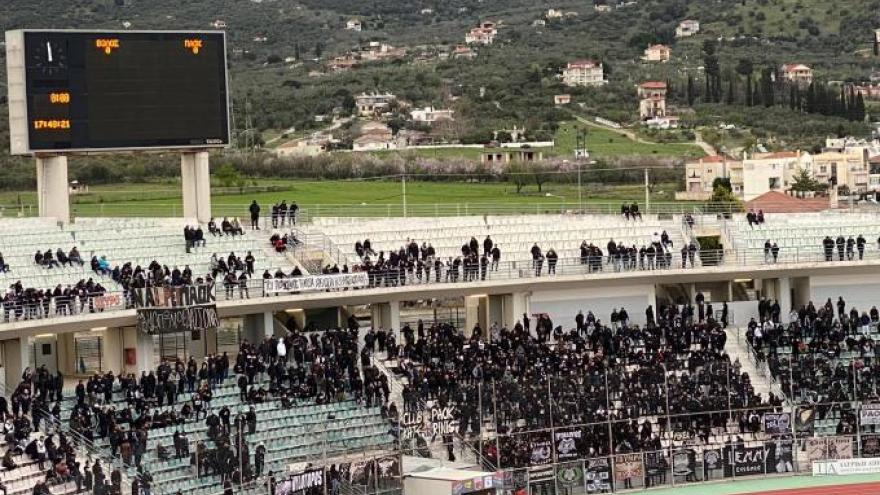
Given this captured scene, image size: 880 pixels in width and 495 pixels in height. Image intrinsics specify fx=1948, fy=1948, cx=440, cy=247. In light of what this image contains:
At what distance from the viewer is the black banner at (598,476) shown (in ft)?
143

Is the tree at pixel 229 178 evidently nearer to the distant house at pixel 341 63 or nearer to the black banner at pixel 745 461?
the black banner at pixel 745 461

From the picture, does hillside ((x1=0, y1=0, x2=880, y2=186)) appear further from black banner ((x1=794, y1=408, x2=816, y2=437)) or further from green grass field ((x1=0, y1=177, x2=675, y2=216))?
black banner ((x1=794, y1=408, x2=816, y2=437))

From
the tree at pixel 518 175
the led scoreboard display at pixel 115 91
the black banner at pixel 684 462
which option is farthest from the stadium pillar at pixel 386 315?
the tree at pixel 518 175

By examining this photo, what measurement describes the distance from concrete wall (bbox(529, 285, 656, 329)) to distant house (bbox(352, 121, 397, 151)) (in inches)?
2499

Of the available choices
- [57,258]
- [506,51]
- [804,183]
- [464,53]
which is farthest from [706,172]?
[464,53]

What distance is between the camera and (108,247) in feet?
161

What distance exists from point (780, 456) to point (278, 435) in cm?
1182

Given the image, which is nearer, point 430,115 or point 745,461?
point 745,461

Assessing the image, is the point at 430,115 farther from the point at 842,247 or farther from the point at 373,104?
the point at 842,247

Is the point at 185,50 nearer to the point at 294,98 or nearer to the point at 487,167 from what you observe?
the point at 487,167

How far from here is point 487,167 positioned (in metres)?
102

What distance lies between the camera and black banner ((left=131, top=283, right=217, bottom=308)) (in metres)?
45.3

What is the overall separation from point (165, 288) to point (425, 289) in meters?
8.34

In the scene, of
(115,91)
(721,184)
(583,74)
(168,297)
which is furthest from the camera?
(583,74)
